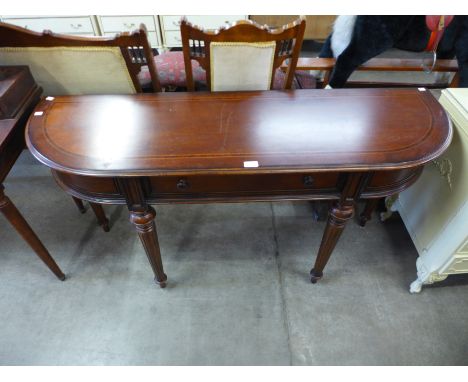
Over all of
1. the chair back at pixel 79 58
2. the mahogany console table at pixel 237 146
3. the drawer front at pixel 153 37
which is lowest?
the drawer front at pixel 153 37

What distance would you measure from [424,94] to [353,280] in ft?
2.61

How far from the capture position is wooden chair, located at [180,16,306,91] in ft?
3.23

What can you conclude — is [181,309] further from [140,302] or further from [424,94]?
[424,94]

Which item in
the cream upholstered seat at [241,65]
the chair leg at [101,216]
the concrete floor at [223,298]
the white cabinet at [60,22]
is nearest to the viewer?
the cream upholstered seat at [241,65]

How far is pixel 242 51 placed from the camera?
105cm

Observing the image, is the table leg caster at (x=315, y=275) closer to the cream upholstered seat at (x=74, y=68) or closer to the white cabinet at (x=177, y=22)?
the cream upholstered seat at (x=74, y=68)

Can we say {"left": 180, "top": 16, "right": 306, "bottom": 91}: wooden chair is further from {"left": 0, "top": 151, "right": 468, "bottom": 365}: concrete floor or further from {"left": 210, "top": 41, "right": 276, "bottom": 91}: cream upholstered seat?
{"left": 0, "top": 151, "right": 468, "bottom": 365}: concrete floor

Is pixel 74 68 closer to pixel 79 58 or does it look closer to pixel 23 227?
pixel 79 58

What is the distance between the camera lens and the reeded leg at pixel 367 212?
142cm

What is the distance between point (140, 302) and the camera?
4.18 feet

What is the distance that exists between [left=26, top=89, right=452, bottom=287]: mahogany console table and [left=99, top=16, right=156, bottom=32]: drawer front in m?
1.90

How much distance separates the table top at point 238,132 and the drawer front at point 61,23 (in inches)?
77.5

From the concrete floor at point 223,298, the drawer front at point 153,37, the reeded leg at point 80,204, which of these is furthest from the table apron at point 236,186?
the drawer front at point 153,37
